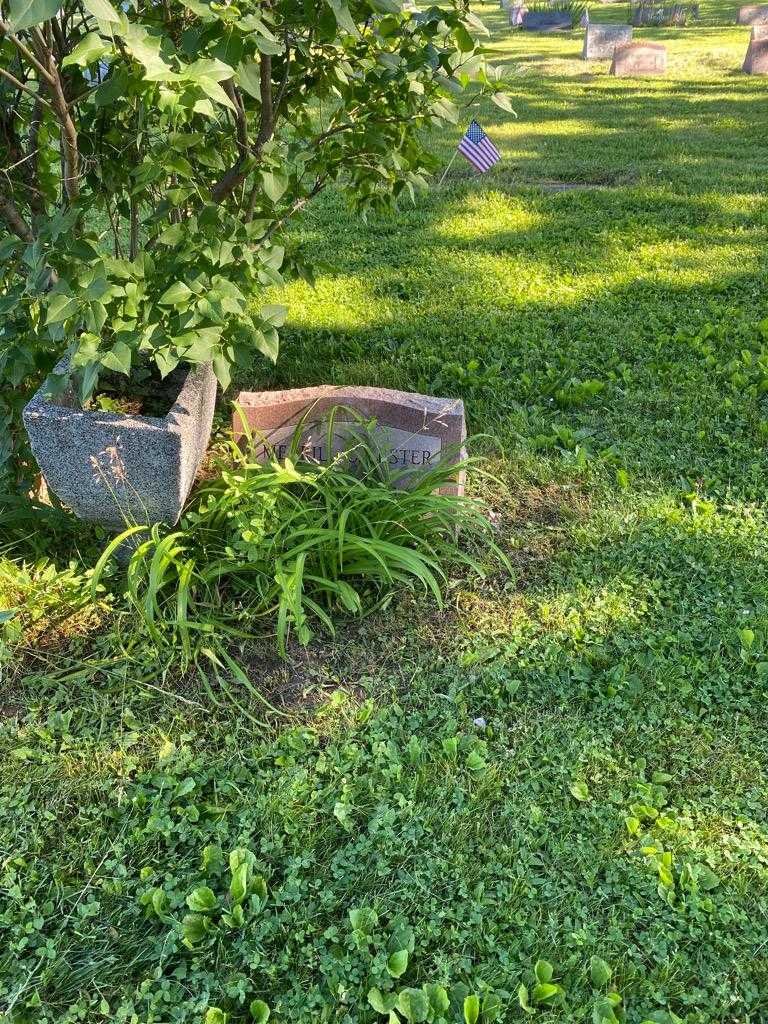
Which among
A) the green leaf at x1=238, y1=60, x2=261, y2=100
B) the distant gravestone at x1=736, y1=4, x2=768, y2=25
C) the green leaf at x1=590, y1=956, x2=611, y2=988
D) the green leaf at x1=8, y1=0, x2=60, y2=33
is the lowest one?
the green leaf at x1=590, y1=956, x2=611, y2=988

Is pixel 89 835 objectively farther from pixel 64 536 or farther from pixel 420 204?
pixel 420 204

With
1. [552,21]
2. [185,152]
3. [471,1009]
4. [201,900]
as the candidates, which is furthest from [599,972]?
[552,21]

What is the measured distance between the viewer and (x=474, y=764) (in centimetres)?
231

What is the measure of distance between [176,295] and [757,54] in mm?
12781

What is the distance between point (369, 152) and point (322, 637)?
1.69m

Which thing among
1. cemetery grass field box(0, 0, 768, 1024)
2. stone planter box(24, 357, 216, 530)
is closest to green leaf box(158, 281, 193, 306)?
stone planter box(24, 357, 216, 530)

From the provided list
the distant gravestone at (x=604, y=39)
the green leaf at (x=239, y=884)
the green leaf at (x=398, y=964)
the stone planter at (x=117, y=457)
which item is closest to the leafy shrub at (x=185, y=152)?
the stone planter at (x=117, y=457)

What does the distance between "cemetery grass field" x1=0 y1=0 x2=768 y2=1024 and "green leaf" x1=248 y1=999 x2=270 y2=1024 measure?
0.04m

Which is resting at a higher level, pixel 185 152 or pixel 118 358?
pixel 185 152

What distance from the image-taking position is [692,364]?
4.25m

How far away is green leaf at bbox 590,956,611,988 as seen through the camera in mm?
1840

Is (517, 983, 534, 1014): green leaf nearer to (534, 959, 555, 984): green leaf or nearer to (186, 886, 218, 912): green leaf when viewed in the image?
(534, 959, 555, 984): green leaf

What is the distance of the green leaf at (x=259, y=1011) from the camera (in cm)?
176

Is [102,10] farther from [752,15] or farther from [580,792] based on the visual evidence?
[752,15]
